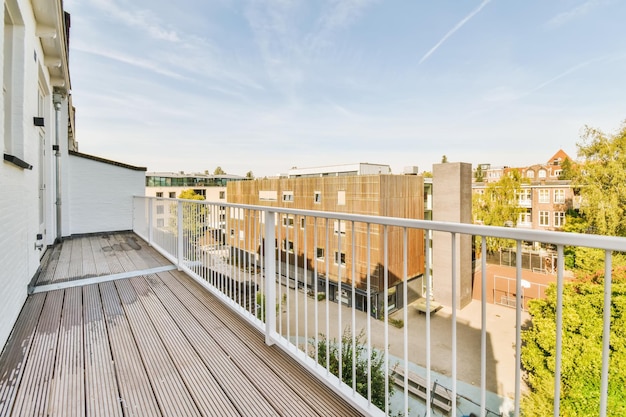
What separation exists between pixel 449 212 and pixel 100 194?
13942mm

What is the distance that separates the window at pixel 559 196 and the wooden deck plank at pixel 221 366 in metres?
29.6

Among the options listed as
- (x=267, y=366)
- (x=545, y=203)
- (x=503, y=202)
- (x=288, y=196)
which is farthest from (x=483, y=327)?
(x=545, y=203)

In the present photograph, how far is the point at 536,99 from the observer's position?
73.9 feet

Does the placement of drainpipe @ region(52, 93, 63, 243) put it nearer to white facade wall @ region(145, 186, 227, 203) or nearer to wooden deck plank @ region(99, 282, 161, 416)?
wooden deck plank @ region(99, 282, 161, 416)

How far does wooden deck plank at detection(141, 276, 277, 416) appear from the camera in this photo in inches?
59.7

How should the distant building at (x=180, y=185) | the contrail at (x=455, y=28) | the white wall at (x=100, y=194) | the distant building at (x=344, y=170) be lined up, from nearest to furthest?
the white wall at (x=100, y=194)
the contrail at (x=455, y=28)
the distant building at (x=344, y=170)
the distant building at (x=180, y=185)

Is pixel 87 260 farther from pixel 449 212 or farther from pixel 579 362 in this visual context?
pixel 449 212

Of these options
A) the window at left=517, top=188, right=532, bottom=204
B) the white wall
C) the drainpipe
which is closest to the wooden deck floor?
the drainpipe

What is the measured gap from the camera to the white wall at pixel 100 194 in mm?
6695

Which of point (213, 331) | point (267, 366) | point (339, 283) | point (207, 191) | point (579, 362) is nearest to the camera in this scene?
point (339, 283)

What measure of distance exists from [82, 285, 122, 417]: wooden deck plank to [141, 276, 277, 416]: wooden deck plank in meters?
0.49

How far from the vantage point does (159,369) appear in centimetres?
181

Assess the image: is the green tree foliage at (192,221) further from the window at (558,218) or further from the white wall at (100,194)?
the window at (558,218)

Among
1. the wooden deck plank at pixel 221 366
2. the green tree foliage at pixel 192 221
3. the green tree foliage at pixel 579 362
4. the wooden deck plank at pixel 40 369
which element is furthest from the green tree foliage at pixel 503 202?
the wooden deck plank at pixel 40 369
